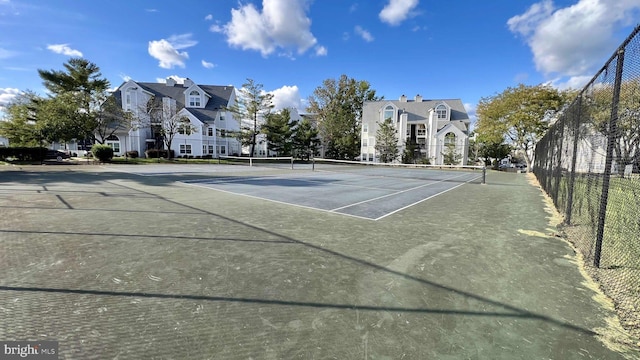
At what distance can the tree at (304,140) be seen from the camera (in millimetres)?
43344

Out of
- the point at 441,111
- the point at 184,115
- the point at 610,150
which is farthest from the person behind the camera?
the point at 441,111

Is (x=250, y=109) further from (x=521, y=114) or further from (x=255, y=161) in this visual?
(x=521, y=114)

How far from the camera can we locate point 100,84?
3272 centimetres

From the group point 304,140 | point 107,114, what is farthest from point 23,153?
point 304,140

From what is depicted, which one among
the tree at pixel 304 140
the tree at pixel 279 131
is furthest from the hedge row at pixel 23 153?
the tree at pixel 304 140

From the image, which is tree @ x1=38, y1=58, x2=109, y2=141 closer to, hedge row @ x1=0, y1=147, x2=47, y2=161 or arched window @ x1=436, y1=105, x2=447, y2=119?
hedge row @ x1=0, y1=147, x2=47, y2=161

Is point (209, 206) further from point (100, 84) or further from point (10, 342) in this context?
point (100, 84)

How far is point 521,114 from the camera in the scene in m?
31.4

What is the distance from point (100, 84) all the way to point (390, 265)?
41.1 m

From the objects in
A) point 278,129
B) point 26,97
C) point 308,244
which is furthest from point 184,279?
point 26,97

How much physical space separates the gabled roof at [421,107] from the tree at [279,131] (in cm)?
1449

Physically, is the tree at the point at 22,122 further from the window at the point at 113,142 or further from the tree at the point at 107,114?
the window at the point at 113,142

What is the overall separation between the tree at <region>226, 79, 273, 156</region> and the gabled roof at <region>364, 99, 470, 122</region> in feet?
57.1

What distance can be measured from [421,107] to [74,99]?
4436 centimetres
